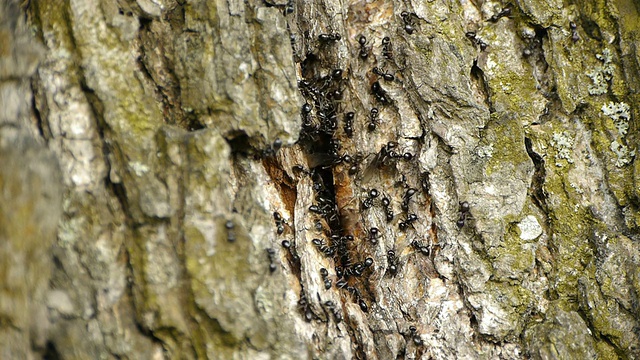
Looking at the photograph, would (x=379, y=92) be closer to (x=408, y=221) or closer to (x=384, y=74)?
(x=384, y=74)

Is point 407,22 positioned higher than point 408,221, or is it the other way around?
point 407,22

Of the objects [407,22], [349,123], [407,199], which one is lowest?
[407,199]

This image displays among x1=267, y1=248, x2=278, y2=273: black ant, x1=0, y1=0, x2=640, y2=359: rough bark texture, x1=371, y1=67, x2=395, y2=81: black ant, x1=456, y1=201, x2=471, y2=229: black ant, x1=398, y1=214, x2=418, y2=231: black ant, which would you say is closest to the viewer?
x1=0, y1=0, x2=640, y2=359: rough bark texture

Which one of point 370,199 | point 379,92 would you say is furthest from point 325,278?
point 379,92

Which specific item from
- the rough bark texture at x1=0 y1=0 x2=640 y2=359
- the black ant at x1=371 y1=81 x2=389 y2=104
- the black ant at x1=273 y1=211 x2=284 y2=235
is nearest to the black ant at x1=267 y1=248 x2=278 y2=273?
the rough bark texture at x1=0 y1=0 x2=640 y2=359

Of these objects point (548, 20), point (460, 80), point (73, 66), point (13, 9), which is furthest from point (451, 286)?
point (13, 9)

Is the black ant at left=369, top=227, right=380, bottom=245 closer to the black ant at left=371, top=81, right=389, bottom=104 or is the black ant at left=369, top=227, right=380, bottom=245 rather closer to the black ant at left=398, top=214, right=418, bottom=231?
the black ant at left=398, top=214, right=418, bottom=231

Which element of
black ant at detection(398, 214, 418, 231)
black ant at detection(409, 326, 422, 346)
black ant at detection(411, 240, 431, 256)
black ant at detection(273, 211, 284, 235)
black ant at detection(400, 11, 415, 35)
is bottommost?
black ant at detection(409, 326, 422, 346)

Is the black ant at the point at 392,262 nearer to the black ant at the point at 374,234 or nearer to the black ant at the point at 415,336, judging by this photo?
the black ant at the point at 374,234

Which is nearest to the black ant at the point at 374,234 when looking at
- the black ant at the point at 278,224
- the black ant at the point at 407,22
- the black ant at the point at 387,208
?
the black ant at the point at 387,208
